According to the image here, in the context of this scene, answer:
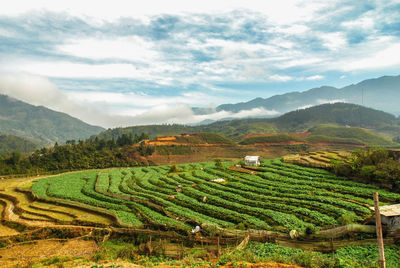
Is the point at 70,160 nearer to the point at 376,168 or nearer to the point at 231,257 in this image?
the point at 231,257

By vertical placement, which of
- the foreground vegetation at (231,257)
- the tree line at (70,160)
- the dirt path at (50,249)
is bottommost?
the dirt path at (50,249)

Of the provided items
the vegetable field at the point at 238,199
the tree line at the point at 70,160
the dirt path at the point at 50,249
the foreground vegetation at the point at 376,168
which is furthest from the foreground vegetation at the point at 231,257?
the tree line at the point at 70,160

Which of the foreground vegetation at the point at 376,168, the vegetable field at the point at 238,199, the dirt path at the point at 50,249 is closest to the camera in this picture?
the dirt path at the point at 50,249

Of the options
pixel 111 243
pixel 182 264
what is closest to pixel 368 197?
pixel 182 264

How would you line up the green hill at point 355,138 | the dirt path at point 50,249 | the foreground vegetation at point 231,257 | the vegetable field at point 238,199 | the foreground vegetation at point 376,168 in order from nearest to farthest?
the foreground vegetation at point 231,257, the dirt path at point 50,249, the vegetable field at point 238,199, the foreground vegetation at point 376,168, the green hill at point 355,138

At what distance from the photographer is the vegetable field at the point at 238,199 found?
98.3ft

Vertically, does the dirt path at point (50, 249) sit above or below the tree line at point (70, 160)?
below

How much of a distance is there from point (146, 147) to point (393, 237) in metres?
105

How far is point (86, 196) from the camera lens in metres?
48.5

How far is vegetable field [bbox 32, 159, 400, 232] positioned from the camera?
1180 inches

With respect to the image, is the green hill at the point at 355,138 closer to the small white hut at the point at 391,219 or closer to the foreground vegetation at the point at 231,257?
the small white hut at the point at 391,219

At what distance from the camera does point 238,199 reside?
38500 millimetres

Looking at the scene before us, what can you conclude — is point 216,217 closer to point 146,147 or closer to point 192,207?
point 192,207

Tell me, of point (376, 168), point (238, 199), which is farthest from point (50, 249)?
point (376, 168)
